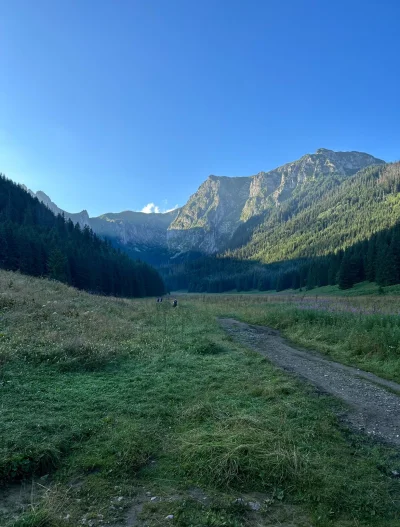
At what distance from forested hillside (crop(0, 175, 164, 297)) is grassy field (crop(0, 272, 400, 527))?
51699mm

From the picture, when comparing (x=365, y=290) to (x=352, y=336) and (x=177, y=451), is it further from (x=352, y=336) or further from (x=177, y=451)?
(x=177, y=451)

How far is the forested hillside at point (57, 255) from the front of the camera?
5762 centimetres

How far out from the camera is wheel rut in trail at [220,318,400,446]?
6.58m

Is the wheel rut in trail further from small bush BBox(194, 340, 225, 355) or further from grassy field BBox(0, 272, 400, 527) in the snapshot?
small bush BBox(194, 340, 225, 355)

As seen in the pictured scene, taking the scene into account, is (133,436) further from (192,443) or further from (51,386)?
(51,386)

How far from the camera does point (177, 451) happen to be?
5250 mm

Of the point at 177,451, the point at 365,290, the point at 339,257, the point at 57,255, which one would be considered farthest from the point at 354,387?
the point at 339,257

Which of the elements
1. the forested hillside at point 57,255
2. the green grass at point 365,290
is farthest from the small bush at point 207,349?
the forested hillside at point 57,255

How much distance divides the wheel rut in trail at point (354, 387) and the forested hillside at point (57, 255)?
50728 mm

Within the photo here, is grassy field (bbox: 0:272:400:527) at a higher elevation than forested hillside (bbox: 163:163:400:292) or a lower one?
lower

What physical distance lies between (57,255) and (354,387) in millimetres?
57513

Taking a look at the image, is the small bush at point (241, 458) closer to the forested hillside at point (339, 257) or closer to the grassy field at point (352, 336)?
the grassy field at point (352, 336)

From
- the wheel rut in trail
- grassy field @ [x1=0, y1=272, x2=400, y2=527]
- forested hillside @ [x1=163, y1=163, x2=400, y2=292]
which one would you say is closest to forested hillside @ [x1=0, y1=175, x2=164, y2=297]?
the wheel rut in trail

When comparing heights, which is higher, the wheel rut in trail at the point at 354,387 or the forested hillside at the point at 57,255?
the forested hillside at the point at 57,255
